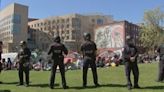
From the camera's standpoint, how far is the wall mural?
450ft

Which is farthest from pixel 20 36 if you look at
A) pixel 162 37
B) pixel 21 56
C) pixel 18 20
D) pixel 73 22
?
pixel 21 56

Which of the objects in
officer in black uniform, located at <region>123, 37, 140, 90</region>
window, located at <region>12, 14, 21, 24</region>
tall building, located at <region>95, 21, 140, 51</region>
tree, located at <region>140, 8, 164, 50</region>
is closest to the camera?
officer in black uniform, located at <region>123, 37, 140, 90</region>

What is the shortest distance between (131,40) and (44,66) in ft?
74.0

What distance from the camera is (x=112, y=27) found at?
142000 mm

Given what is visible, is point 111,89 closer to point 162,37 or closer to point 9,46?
point 162,37

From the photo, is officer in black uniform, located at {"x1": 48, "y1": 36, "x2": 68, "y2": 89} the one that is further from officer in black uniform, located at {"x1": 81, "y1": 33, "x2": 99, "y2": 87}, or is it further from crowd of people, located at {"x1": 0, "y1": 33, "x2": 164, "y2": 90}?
officer in black uniform, located at {"x1": 81, "y1": 33, "x2": 99, "y2": 87}

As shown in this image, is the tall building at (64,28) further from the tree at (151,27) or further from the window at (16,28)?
the tree at (151,27)

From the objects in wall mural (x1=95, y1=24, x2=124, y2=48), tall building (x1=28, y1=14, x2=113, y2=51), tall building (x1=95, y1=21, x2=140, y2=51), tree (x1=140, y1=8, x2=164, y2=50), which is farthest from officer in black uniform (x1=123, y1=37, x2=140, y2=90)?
tall building (x1=28, y1=14, x2=113, y2=51)

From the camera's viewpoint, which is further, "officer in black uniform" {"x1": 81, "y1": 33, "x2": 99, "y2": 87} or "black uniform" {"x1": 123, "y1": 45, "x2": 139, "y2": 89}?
"officer in black uniform" {"x1": 81, "y1": 33, "x2": 99, "y2": 87}

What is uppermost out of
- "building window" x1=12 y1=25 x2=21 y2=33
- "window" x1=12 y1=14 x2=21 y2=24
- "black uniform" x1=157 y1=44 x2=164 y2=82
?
"window" x1=12 y1=14 x2=21 y2=24

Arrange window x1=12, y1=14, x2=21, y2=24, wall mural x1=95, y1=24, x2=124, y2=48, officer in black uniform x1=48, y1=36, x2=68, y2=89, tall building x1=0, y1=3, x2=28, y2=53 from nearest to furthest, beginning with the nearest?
officer in black uniform x1=48, y1=36, x2=68, y2=89 < wall mural x1=95, y1=24, x2=124, y2=48 < tall building x1=0, y1=3, x2=28, y2=53 < window x1=12, y1=14, x2=21, y2=24

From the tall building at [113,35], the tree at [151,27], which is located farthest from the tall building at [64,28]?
the tree at [151,27]

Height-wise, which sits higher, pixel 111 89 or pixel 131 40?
pixel 131 40

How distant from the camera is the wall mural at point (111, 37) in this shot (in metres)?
137
